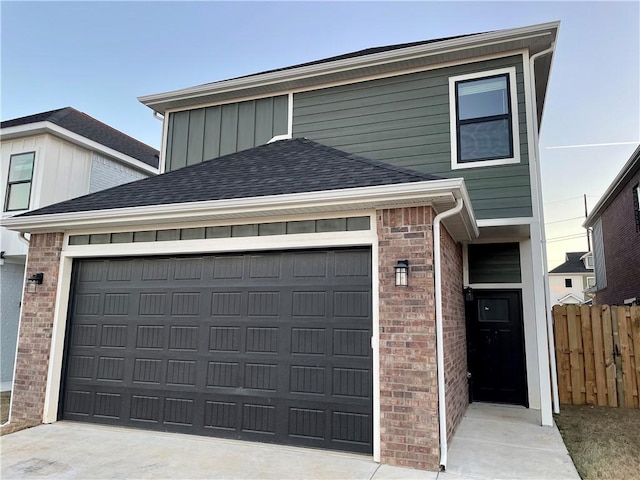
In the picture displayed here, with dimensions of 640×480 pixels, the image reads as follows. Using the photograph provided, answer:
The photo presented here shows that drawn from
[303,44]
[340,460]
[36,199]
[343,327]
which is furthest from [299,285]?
[303,44]

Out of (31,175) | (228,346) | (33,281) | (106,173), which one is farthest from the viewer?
(106,173)

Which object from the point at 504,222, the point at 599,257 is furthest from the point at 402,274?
the point at 599,257

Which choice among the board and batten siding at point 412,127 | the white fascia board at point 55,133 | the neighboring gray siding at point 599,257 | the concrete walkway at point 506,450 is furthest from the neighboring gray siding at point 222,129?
the neighboring gray siding at point 599,257

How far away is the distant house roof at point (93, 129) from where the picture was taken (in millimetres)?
11023

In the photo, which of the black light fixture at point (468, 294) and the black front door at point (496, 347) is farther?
the black light fixture at point (468, 294)

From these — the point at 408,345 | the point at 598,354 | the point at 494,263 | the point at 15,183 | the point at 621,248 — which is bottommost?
the point at 598,354

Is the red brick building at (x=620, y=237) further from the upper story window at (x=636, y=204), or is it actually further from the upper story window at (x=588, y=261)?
the upper story window at (x=588, y=261)

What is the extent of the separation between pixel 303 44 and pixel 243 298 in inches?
386

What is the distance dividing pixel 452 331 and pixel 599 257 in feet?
48.8

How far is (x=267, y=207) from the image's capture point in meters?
5.21

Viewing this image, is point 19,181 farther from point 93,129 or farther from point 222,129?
point 222,129

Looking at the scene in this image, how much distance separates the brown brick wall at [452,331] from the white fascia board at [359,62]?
3218 millimetres

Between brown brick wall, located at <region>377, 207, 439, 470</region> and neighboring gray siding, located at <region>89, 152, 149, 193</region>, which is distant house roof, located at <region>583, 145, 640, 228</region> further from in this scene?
neighboring gray siding, located at <region>89, 152, 149, 193</region>

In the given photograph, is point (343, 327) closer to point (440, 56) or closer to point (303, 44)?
point (440, 56)
